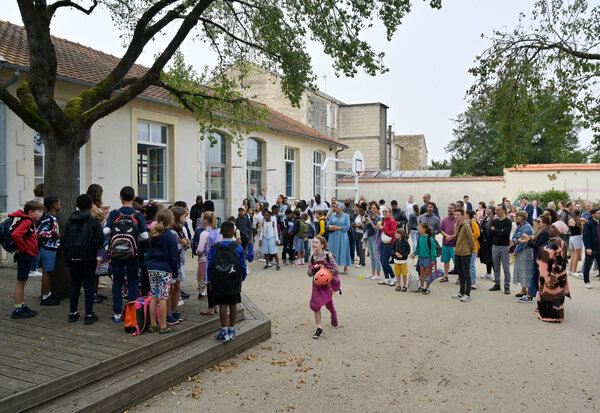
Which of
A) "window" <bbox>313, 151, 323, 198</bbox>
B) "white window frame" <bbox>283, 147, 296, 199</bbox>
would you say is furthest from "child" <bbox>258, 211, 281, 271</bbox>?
"window" <bbox>313, 151, 323, 198</bbox>

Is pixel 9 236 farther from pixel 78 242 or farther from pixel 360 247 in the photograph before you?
pixel 360 247

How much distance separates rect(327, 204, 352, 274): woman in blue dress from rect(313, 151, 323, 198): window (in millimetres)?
13860

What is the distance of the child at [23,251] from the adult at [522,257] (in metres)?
8.86

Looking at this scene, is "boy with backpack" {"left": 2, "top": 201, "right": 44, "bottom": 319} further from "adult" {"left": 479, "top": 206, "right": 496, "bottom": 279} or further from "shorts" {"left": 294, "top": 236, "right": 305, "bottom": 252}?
"adult" {"left": 479, "top": 206, "right": 496, "bottom": 279}

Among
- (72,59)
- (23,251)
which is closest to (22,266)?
(23,251)

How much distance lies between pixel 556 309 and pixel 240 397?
5783 millimetres

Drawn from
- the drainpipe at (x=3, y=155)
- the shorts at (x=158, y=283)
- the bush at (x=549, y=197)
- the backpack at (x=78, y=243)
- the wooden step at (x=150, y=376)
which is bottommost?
the wooden step at (x=150, y=376)

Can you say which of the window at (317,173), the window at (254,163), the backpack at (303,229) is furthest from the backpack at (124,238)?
the window at (317,173)

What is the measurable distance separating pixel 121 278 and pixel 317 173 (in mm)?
20993

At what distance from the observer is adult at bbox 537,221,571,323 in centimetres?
768

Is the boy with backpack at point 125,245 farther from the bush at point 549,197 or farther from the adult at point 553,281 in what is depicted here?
the bush at point 549,197

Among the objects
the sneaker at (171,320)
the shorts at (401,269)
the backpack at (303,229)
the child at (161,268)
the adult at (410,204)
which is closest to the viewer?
the child at (161,268)

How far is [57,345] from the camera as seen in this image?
504cm

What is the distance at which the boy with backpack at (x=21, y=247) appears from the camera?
19.5 feet
